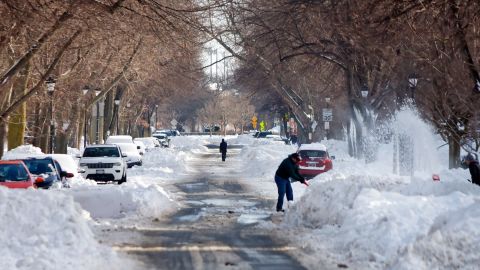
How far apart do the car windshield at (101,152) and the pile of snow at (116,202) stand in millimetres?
14010

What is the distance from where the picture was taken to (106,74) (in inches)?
2007

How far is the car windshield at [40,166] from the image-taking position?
2489 centimetres

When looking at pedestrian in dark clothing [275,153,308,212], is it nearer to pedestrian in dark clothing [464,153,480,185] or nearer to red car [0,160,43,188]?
pedestrian in dark clothing [464,153,480,185]

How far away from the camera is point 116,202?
2095 centimetres

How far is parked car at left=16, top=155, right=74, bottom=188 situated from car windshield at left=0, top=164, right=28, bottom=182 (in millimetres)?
2130

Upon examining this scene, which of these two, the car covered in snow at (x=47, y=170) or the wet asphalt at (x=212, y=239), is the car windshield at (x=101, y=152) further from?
the car covered in snow at (x=47, y=170)

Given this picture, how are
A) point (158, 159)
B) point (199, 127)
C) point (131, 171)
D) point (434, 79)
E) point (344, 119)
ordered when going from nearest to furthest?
point (434, 79) < point (131, 171) < point (158, 159) < point (344, 119) < point (199, 127)

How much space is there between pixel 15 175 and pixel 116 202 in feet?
8.72

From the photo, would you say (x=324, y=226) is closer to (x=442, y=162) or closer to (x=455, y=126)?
(x=455, y=126)

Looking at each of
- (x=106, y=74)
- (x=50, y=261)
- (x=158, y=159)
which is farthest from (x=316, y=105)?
(x=50, y=261)

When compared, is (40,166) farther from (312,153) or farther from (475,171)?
(312,153)

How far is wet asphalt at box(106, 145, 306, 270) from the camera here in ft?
44.0

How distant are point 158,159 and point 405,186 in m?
36.0

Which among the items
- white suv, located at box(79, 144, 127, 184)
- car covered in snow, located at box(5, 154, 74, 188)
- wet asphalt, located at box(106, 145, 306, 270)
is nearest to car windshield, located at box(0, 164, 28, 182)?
car covered in snow, located at box(5, 154, 74, 188)
